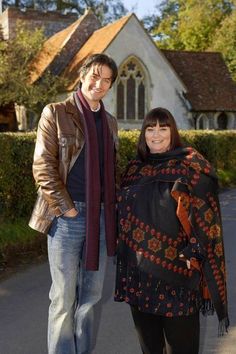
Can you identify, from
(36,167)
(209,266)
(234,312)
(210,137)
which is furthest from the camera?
(210,137)

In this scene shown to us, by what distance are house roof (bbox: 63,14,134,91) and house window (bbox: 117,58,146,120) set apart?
193 centimetres

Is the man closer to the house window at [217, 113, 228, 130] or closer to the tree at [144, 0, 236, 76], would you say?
the house window at [217, 113, 228, 130]

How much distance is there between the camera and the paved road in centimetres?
378

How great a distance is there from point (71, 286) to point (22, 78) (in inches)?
833

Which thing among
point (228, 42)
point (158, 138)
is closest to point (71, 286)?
point (158, 138)

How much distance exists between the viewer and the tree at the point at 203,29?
36.9 m

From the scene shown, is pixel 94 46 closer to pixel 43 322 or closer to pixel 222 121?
pixel 222 121

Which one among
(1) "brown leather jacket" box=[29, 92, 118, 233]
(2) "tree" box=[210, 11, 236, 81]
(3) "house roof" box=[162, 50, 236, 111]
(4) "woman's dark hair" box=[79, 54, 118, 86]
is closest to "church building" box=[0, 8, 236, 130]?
(3) "house roof" box=[162, 50, 236, 111]

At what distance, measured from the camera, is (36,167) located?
9.35 feet

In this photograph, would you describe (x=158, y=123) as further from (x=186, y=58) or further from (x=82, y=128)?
(x=186, y=58)

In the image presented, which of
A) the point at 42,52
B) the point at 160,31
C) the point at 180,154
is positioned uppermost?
the point at 160,31

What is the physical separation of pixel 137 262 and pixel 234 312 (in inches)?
83.1

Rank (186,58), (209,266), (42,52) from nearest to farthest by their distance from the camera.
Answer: (209,266)
(42,52)
(186,58)

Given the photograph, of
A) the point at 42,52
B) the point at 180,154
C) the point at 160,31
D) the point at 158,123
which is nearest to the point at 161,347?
the point at 180,154
